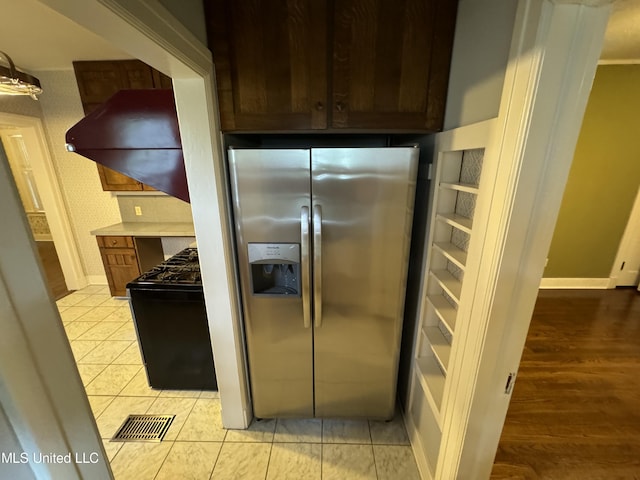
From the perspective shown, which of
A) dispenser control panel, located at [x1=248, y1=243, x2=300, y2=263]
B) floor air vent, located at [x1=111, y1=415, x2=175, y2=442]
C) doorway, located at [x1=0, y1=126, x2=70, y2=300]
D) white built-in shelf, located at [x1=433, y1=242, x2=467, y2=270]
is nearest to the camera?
white built-in shelf, located at [x1=433, y1=242, x2=467, y2=270]

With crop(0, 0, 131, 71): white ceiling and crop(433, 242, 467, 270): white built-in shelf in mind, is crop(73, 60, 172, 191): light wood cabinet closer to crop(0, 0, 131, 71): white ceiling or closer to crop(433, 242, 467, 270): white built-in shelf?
crop(0, 0, 131, 71): white ceiling

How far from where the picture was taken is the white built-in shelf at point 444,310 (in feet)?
4.02

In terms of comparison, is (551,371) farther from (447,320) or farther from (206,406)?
(206,406)

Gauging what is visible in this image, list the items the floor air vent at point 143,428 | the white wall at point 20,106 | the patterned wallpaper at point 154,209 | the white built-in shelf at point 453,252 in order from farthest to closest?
the patterned wallpaper at point 154,209 → the white wall at point 20,106 → the floor air vent at point 143,428 → the white built-in shelf at point 453,252

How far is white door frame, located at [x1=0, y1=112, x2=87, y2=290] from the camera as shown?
9.94ft

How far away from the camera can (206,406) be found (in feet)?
6.43

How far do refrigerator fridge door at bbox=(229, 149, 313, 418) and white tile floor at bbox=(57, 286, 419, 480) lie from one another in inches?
6.5

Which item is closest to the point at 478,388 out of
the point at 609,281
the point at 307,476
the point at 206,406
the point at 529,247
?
the point at 529,247

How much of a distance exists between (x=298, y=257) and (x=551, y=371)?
7.66ft

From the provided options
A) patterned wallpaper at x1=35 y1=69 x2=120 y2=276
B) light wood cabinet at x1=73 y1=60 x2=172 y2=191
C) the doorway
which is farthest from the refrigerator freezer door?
the doorway

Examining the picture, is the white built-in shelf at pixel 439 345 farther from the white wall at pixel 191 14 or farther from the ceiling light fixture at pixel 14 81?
the ceiling light fixture at pixel 14 81

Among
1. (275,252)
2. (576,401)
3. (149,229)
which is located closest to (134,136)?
A: (275,252)

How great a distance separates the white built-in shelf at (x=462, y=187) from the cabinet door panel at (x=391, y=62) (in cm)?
32

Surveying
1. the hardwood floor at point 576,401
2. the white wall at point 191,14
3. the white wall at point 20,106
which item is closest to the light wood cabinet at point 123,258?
the white wall at point 20,106
